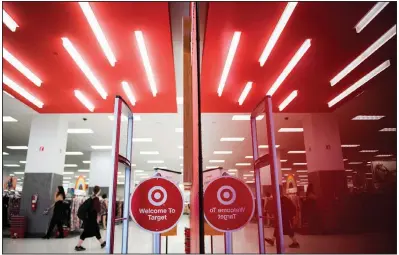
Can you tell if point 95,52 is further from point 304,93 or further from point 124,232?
point 304,93

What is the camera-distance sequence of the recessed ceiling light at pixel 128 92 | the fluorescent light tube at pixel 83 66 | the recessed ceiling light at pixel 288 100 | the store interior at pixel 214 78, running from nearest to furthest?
the store interior at pixel 214 78
the fluorescent light tube at pixel 83 66
the recessed ceiling light at pixel 128 92
the recessed ceiling light at pixel 288 100

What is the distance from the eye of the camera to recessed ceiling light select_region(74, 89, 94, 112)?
709cm

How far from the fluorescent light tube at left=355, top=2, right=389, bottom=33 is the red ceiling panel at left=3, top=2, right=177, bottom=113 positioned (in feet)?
9.17

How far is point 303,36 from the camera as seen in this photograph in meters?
4.70

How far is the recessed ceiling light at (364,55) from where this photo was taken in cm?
462

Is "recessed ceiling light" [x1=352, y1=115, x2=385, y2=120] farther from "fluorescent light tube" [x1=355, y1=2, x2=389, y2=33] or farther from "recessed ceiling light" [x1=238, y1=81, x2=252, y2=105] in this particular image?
"fluorescent light tube" [x1=355, y1=2, x2=389, y2=33]

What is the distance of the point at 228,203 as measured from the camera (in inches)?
98.4

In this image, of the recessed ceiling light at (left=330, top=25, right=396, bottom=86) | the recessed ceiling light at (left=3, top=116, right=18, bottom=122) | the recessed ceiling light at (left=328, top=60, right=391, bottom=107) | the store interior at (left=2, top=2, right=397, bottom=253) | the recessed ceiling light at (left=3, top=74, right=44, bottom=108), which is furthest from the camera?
the recessed ceiling light at (left=3, top=116, right=18, bottom=122)

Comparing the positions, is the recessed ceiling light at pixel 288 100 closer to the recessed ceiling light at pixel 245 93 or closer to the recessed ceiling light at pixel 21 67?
the recessed ceiling light at pixel 245 93

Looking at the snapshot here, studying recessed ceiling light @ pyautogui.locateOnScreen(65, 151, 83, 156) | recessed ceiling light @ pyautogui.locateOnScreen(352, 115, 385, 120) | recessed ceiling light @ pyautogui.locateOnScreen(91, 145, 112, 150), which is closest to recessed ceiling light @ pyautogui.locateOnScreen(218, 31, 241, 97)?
recessed ceiling light @ pyautogui.locateOnScreen(352, 115, 385, 120)

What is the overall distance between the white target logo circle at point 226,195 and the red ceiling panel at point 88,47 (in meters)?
2.60

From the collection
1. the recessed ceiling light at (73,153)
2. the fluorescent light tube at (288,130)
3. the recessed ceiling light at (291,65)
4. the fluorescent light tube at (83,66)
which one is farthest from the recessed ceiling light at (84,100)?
the recessed ceiling light at (73,153)

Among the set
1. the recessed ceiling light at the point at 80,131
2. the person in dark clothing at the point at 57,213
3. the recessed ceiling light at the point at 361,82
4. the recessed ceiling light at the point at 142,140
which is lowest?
the person in dark clothing at the point at 57,213

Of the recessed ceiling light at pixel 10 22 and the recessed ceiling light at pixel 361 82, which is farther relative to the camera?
the recessed ceiling light at pixel 361 82
